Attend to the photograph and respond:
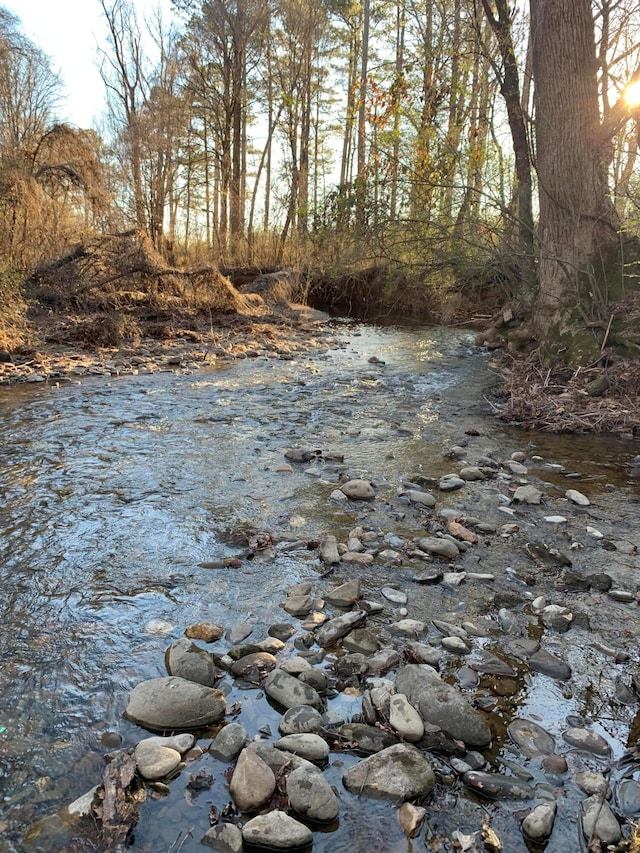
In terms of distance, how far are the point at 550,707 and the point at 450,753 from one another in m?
0.49

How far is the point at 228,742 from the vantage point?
6.36 ft

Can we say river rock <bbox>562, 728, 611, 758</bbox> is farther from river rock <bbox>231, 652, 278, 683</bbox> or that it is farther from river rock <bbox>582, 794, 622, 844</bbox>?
river rock <bbox>231, 652, 278, 683</bbox>

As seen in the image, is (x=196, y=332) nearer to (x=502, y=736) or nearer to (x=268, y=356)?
(x=268, y=356)

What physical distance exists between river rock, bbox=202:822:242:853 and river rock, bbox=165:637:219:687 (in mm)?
636

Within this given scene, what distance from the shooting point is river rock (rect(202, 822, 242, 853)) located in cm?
158

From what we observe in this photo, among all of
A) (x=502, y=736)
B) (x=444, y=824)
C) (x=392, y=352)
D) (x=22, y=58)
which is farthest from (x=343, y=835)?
(x=22, y=58)

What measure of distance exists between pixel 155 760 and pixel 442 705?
99 cm

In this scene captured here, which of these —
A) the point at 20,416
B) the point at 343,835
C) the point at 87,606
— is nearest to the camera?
the point at 343,835

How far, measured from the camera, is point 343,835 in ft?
5.40

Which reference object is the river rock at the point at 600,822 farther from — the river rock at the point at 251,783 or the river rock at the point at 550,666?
the river rock at the point at 251,783

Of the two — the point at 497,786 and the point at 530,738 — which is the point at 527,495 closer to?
the point at 530,738

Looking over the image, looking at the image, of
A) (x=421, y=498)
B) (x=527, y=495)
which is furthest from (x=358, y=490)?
(x=527, y=495)

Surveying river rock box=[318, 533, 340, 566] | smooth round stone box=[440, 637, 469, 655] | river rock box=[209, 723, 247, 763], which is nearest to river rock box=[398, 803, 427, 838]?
river rock box=[209, 723, 247, 763]

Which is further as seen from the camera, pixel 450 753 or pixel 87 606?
pixel 87 606
